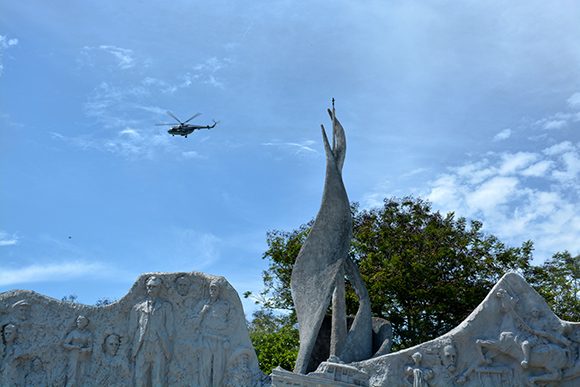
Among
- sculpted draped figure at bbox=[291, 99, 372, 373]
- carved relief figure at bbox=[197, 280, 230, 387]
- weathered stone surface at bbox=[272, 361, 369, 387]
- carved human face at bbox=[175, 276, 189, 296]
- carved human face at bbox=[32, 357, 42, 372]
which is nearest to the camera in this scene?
weathered stone surface at bbox=[272, 361, 369, 387]

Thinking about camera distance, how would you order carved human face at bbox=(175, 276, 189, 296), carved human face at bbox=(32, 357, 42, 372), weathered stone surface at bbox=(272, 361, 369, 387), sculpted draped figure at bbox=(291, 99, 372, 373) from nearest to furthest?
weathered stone surface at bbox=(272, 361, 369, 387) < carved human face at bbox=(32, 357, 42, 372) < carved human face at bbox=(175, 276, 189, 296) < sculpted draped figure at bbox=(291, 99, 372, 373)

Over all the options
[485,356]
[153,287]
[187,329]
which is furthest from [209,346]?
[485,356]

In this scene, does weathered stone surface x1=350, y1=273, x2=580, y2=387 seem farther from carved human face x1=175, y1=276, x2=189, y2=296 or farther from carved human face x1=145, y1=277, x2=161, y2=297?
carved human face x1=145, y1=277, x2=161, y2=297

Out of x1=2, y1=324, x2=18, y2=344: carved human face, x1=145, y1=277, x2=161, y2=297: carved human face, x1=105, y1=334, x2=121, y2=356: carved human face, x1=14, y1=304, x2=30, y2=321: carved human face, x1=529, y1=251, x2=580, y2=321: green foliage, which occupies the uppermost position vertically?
x1=529, y1=251, x2=580, y2=321: green foliage

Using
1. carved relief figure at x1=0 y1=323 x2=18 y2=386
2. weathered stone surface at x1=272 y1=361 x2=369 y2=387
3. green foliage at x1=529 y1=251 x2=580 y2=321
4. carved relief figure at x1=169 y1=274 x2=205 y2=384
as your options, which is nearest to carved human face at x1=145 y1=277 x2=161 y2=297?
carved relief figure at x1=169 y1=274 x2=205 y2=384

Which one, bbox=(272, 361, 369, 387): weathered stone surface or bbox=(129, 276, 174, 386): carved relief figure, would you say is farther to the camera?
bbox=(129, 276, 174, 386): carved relief figure

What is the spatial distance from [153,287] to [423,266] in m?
9.30

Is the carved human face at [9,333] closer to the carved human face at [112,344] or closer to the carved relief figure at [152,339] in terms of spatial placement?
the carved human face at [112,344]

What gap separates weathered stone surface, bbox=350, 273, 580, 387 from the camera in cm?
1102

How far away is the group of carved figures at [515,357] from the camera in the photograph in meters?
11.0

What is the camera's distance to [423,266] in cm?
1858

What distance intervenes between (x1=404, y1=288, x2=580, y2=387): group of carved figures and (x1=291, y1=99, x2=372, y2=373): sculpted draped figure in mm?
1183


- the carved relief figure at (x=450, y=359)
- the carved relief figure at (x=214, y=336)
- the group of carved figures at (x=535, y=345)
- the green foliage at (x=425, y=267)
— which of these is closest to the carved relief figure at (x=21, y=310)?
the carved relief figure at (x=214, y=336)

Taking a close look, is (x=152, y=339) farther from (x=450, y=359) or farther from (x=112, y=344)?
(x=450, y=359)
